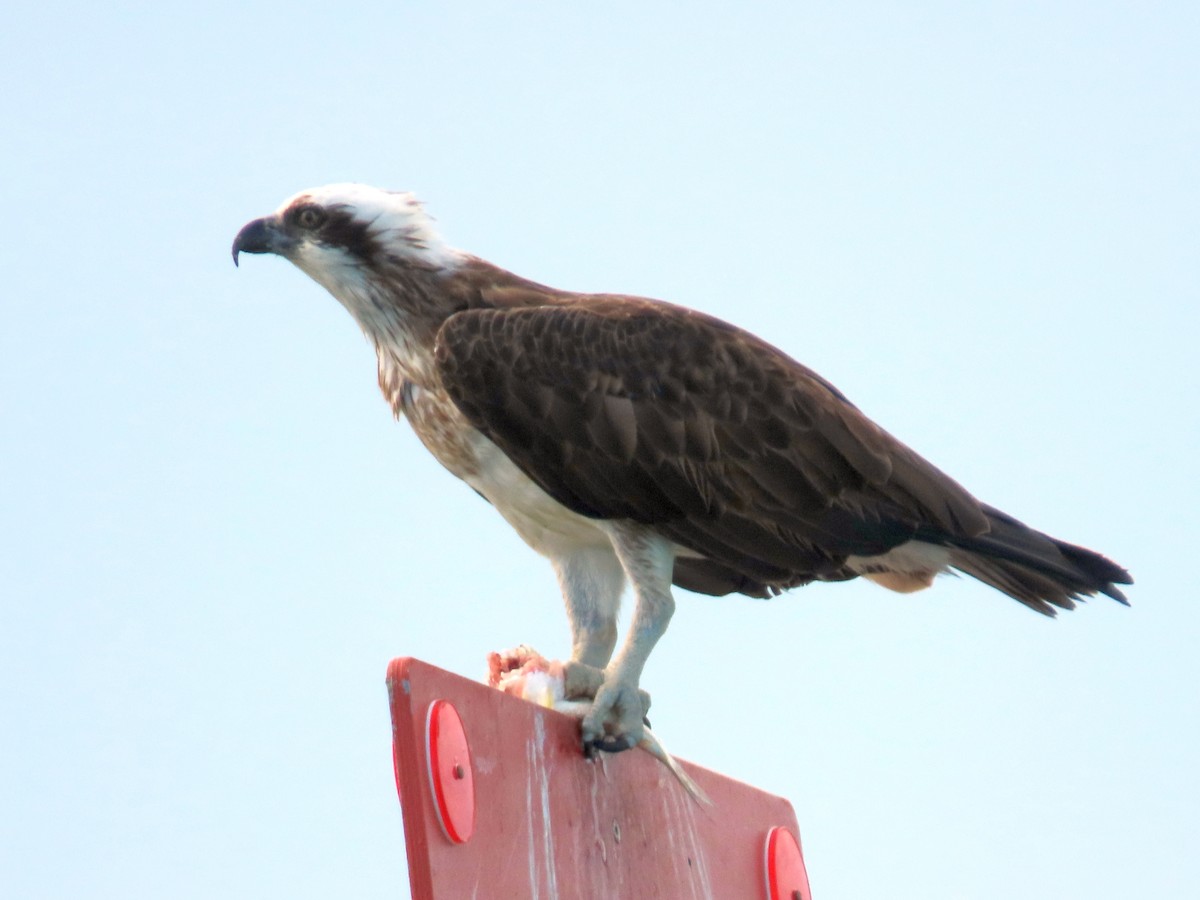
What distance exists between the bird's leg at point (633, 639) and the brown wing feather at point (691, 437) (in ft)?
0.29

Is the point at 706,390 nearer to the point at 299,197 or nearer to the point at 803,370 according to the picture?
the point at 803,370

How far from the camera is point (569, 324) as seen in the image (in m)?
5.44

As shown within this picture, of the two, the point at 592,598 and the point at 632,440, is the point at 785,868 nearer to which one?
the point at 592,598

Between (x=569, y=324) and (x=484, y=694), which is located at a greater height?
(x=569, y=324)

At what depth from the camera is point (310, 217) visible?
573 cm

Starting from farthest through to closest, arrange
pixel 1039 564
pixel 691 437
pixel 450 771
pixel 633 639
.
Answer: pixel 1039 564
pixel 691 437
pixel 633 639
pixel 450 771

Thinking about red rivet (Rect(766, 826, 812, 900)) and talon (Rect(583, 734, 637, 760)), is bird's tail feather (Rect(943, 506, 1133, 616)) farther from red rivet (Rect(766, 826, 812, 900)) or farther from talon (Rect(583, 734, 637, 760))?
talon (Rect(583, 734, 637, 760))

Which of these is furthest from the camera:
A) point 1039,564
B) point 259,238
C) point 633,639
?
point 259,238

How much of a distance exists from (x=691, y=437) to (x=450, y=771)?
220cm

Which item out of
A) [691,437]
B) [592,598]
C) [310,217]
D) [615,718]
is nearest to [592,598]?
[592,598]

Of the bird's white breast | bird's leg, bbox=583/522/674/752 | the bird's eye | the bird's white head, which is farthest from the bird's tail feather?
the bird's eye

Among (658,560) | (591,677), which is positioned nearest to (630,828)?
(591,677)

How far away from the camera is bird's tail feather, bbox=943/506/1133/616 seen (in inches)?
217

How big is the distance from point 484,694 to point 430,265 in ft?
7.80
